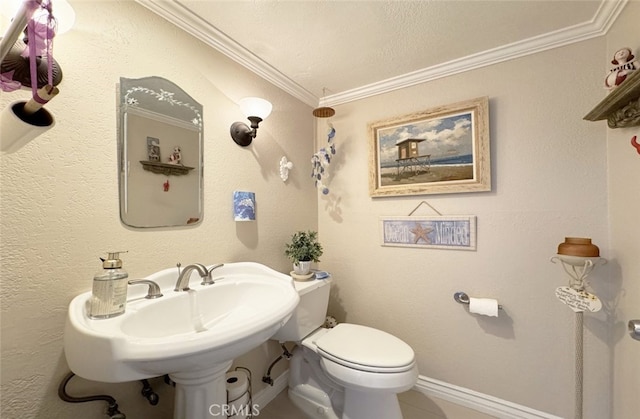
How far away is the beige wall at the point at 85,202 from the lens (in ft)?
2.39

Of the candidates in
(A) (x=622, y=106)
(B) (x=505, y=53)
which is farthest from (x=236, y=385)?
(B) (x=505, y=53)

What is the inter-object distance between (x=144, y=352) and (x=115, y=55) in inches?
41.0

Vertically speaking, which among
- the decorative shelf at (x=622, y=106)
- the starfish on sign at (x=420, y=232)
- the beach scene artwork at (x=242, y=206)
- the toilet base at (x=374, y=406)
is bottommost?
the toilet base at (x=374, y=406)

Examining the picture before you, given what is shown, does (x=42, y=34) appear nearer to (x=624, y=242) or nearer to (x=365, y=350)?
(x=365, y=350)

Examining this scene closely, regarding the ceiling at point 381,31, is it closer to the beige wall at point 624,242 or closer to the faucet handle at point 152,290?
the beige wall at point 624,242

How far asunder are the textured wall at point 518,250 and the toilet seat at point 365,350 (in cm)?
39

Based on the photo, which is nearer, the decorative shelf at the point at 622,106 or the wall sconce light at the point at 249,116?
the decorative shelf at the point at 622,106

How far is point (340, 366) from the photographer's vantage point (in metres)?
1.18

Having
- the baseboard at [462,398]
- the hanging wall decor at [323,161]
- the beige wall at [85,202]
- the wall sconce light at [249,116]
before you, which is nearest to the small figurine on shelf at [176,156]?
the beige wall at [85,202]

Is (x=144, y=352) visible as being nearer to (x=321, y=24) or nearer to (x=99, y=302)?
(x=99, y=302)

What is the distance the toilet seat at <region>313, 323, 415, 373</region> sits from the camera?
1115 mm

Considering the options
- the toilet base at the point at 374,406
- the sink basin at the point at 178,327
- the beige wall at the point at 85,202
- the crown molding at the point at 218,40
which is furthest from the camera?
the toilet base at the point at 374,406

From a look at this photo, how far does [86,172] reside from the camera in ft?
2.82

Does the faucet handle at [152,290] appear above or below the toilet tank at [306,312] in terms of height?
above
